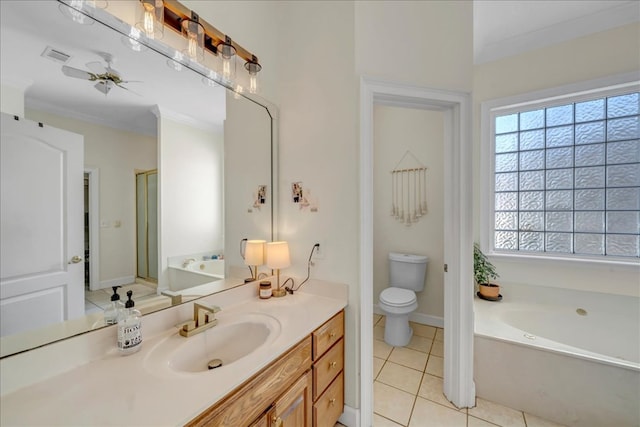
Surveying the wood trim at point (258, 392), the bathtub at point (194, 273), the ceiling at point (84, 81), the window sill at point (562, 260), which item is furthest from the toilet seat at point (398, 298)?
the ceiling at point (84, 81)

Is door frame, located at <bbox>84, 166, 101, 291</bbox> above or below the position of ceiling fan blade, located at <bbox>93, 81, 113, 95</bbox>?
below

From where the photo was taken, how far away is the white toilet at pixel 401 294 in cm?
225

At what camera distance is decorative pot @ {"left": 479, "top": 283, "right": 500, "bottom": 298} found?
2320 millimetres

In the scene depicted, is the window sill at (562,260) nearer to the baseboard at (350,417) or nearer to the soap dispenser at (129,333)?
the baseboard at (350,417)

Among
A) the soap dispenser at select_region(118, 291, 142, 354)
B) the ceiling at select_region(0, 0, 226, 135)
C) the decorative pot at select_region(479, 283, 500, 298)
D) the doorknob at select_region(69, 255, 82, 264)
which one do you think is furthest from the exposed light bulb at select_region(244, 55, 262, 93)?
the decorative pot at select_region(479, 283, 500, 298)

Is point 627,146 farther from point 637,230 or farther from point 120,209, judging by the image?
point 120,209

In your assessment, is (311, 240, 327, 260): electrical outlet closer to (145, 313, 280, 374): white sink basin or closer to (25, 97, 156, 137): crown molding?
(145, 313, 280, 374): white sink basin

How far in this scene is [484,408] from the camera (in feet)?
5.39

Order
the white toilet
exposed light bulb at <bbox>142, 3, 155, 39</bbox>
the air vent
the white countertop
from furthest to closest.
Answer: the white toilet < exposed light bulb at <bbox>142, 3, 155, 39</bbox> < the air vent < the white countertop

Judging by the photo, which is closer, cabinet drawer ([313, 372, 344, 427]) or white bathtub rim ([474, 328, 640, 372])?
cabinet drawer ([313, 372, 344, 427])

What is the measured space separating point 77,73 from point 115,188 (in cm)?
43

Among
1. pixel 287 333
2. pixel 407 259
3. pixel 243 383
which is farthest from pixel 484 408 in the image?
pixel 243 383

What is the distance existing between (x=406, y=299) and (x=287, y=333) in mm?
1546

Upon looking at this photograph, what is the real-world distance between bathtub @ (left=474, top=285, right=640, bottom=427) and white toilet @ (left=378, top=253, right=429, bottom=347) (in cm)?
56
